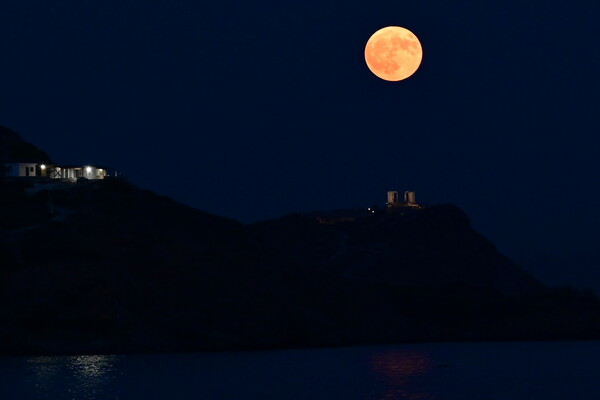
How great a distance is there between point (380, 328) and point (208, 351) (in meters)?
30.3

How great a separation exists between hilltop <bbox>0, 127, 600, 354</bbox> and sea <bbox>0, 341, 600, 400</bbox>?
294 centimetres

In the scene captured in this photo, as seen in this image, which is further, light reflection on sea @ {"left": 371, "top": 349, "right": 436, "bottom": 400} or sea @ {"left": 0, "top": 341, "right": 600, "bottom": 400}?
light reflection on sea @ {"left": 371, "top": 349, "right": 436, "bottom": 400}

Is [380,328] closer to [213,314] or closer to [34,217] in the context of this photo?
[213,314]

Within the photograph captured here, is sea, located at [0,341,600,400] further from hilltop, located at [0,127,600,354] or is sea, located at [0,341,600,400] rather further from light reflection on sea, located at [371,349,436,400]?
hilltop, located at [0,127,600,354]

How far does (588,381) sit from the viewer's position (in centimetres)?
12950

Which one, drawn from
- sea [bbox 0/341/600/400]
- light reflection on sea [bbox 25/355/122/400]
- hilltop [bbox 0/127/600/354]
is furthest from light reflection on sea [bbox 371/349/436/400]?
light reflection on sea [bbox 25/355/122/400]

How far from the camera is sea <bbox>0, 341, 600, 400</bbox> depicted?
11631cm

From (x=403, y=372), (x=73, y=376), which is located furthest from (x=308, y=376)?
(x=73, y=376)

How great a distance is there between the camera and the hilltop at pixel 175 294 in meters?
145

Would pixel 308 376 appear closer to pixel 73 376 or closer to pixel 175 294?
pixel 73 376

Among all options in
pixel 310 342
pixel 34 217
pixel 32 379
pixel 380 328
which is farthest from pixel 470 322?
pixel 32 379

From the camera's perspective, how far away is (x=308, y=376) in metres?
131

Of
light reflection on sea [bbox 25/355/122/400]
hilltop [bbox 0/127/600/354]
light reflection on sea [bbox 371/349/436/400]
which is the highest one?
hilltop [bbox 0/127/600/354]

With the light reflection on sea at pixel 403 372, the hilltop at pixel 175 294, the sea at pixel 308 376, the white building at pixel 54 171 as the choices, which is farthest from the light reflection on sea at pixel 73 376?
the white building at pixel 54 171
